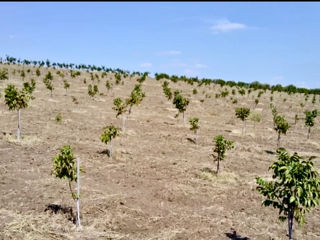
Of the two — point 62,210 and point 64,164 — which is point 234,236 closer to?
point 62,210

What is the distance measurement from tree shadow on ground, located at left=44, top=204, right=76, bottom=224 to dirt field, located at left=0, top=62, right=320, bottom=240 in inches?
11.3

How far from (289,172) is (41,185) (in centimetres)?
1433

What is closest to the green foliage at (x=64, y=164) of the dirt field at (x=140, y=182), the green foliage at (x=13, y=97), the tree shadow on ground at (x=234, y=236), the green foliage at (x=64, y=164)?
the green foliage at (x=64, y=164)

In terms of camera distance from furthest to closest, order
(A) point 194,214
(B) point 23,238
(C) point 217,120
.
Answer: (C) point 217,120
(A) point 194,214
(B) point 23,238

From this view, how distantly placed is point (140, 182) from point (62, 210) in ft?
20.9

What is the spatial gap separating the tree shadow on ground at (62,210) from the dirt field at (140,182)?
286 millimetres

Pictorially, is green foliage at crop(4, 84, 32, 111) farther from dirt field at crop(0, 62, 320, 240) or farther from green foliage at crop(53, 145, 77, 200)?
green foliage at crop(53, 145, 77, 200)

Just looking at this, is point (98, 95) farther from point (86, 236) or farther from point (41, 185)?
point (86, 236)

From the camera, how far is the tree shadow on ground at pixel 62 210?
15734 millimetres

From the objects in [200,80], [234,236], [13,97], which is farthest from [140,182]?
[200,80]

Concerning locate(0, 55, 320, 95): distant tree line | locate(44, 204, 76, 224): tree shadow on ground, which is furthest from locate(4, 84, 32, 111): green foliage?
locate(0, 55, 320, 95): distant tree line

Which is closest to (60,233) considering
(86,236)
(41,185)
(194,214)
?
(86,236)

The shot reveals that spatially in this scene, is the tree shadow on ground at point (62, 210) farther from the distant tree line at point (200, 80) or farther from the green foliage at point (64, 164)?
the distant tree line at point (200, 80)

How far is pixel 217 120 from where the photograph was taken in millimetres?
50562
